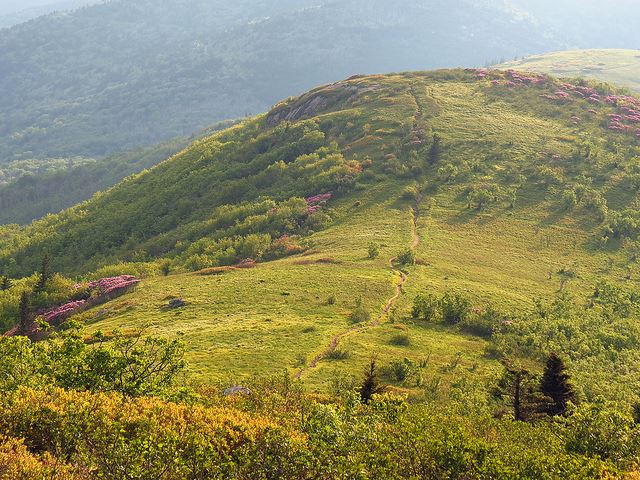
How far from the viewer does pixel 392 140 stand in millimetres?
130125

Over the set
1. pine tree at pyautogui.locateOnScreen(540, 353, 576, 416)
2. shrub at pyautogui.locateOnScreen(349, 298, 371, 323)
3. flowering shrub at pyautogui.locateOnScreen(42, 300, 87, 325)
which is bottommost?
flowering shrub at pyautogui.locateOnScreen(42, 300, 87, 325)

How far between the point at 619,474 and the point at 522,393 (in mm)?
17692

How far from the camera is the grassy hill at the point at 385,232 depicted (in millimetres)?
55312

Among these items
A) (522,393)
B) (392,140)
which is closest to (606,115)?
(392,140)

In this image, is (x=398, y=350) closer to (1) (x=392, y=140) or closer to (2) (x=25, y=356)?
(2) (x=25, y=356)

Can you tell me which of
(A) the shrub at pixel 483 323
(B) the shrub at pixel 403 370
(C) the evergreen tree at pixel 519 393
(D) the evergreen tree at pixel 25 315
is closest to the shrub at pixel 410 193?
(A) the shrub at pixel 483 323

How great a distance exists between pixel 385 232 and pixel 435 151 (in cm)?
3957

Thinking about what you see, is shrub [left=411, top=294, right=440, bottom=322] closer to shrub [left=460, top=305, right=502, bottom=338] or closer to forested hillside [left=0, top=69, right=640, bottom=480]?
forested hillside [left=0, top=69, right=640, bottom=480]

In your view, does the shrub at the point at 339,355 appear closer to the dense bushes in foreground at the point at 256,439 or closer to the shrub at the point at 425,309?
the shrub at the point at 425,309

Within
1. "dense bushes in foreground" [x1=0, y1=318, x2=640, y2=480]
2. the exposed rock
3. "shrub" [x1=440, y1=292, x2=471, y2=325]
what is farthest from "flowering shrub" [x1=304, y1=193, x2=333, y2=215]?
"dense bushes in foreground" [x1=0, y1=318, x2=640, y2=480]

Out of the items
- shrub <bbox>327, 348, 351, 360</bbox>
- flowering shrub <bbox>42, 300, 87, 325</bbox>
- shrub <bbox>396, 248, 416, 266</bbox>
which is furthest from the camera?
shrub <bbox>396, 248, 416, 266</bbox>

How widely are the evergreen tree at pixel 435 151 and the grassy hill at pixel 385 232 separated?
572 mm

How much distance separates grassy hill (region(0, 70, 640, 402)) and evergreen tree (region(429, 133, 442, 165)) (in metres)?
0.57

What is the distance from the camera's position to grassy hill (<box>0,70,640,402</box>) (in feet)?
181
